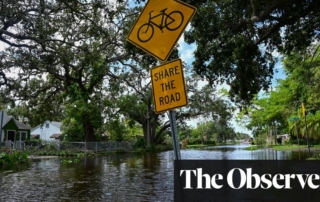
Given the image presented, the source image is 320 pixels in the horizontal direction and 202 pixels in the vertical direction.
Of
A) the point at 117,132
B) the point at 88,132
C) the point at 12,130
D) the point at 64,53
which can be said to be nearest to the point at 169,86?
the point at 64,53

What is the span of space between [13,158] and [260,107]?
36.0m

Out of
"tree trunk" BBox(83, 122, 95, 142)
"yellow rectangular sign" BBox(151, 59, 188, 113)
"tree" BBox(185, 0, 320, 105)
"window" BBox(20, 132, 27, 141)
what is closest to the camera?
"yellow rectangular sign" BBox(151, 59, 188, 113)

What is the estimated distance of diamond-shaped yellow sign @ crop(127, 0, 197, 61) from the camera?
120 inches

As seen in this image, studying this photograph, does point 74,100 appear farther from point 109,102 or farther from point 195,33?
point 195,33

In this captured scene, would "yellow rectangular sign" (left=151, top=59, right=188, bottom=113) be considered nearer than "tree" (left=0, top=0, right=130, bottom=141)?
Yes

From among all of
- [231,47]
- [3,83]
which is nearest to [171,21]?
[231,47]

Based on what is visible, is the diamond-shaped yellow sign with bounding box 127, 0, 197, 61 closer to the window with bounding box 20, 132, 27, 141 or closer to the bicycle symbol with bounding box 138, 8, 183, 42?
the bicycle symbol with bounding box 138, 8, 183, 42

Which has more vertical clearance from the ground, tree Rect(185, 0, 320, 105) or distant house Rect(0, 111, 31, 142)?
tree Rect(185, 0, 320, 105)

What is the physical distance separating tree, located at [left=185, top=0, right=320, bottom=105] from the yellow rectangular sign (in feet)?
20.2

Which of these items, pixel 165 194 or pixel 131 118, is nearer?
pixel 165 194

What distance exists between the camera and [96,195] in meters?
8.31

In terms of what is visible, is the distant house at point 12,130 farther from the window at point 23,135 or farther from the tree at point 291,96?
the tree at point 291,96

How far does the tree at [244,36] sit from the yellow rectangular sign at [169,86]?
617cm

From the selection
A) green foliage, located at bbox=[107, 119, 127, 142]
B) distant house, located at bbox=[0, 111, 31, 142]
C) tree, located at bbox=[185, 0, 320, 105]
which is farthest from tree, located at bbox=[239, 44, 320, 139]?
distant house, located at bbox=[0, 111, 31, 142]
